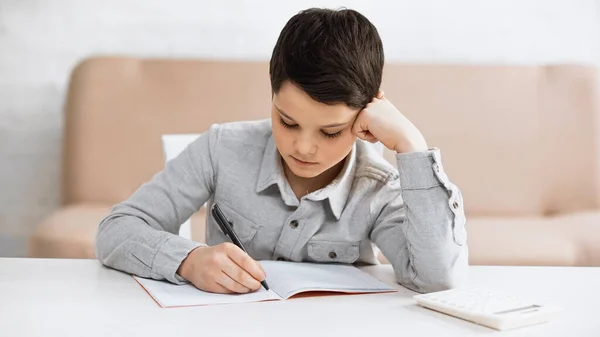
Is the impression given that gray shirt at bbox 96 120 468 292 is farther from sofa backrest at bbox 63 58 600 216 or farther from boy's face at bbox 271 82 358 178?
sofa backrest at bbox 63 58 600 216

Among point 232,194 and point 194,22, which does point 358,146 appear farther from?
point 194,22

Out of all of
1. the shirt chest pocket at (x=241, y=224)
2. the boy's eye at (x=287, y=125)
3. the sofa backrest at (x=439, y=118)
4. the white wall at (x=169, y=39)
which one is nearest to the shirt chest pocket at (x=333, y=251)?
the shirt chest pocket at (x=241, y=224)

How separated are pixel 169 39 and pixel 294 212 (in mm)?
1664

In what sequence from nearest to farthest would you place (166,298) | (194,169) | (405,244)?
1. (166,298)
2. (405,244)
3. (194,169)

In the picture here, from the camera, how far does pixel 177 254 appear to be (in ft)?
3.84

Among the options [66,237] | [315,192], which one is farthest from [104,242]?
[66,237]

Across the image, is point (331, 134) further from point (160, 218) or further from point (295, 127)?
point (160, 218)

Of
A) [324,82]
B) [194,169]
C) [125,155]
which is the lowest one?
[125,155]

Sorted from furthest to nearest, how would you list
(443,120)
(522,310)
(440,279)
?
1. (443,120)
2. (440,279)
3. (522,310)

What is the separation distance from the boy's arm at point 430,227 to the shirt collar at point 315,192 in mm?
158

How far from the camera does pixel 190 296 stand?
41.5 inches

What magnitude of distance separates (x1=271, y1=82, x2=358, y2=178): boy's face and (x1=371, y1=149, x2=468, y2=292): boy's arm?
0.34 feet

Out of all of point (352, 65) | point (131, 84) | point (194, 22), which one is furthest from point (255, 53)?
point (352, 65)

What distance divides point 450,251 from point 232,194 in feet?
1.40
